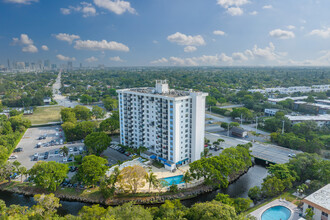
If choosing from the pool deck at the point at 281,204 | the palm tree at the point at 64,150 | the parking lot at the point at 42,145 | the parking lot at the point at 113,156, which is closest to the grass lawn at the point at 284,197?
the pool deck at the point at 281,204

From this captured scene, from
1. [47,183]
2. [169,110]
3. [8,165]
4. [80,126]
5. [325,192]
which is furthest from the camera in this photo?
[80,126]

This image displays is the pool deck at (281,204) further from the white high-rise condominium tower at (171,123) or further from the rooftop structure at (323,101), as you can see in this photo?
the rooftop structure at (323,101)

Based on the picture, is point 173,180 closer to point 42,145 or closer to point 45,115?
point 42,145

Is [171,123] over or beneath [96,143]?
over

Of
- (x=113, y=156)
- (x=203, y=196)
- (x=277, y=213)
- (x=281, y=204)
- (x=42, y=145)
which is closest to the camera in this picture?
(x=277, y=213)

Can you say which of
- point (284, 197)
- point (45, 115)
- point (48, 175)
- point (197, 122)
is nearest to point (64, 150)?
point (48, 175)

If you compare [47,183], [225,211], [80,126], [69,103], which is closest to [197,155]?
[225,211]

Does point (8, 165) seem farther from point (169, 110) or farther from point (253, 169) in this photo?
point (253, 169)
